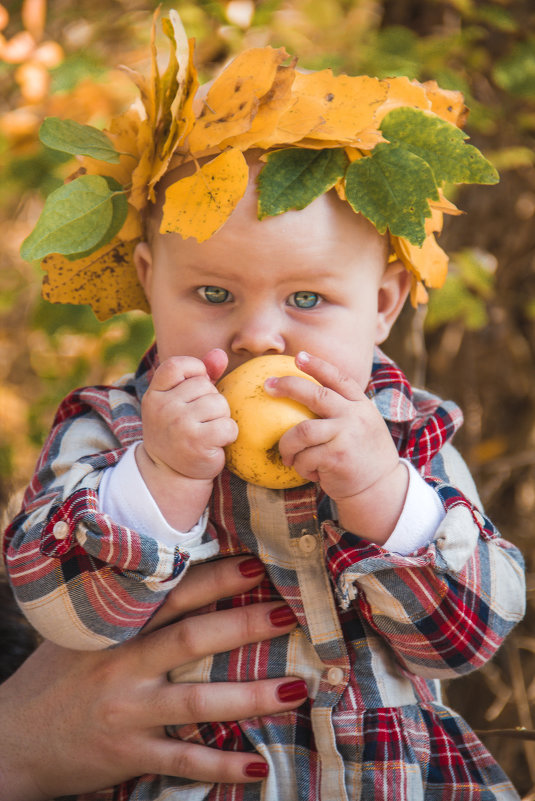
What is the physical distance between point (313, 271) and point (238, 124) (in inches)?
10.8

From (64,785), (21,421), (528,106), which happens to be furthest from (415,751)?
(21,421)

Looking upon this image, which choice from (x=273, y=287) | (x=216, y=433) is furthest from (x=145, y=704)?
(x=273, y=287)

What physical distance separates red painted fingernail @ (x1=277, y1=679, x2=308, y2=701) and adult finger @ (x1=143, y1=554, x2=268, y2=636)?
7.3 inches

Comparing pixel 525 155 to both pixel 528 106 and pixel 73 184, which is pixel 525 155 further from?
pixel 73 184

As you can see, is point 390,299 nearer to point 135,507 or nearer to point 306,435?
point 306,435

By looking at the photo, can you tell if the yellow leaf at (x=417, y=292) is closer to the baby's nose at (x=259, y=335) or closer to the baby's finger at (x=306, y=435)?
the baby's nose at (x=259, y=335)

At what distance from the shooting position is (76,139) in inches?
53.5

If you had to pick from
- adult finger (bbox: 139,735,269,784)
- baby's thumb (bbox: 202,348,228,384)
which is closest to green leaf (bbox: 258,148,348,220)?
baby's thumb (bbox: 202,348,228,384)

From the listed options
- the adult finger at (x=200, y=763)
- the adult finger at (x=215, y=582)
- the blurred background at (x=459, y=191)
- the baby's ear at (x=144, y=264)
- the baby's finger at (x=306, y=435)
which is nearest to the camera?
the baby's finger at (x=306, y=435)

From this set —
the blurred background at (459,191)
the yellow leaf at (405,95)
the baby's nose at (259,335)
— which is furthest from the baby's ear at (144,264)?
the blurred background at (459,191)

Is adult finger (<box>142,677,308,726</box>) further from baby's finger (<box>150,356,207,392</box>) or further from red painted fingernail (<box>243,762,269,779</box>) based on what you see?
baby's finger (<box>150,356,207,392</box>)

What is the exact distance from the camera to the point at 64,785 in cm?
141

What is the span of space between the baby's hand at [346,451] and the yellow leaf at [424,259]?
0.31 meters

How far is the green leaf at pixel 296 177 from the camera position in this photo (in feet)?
4.18
